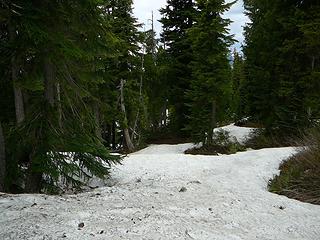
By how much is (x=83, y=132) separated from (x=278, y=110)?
12.4 metres

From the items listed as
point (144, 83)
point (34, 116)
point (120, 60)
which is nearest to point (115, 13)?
point (120, 60)

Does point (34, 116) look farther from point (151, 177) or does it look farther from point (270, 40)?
point (270, 40)

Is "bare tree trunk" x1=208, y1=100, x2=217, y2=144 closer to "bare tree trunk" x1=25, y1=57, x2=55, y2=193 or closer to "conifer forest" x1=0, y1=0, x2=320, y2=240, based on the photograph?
"conifer forest" x1=0, y1=0, x2=320, y2=240

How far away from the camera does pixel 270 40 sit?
62.1 feet

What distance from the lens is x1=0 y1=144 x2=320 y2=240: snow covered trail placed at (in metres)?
4.32

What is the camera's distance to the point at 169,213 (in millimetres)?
5328

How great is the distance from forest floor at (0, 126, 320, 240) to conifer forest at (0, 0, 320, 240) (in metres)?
1.00

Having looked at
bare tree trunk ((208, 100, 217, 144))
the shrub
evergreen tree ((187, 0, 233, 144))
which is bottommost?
the shrub

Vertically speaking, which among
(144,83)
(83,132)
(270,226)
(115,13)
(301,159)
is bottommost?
(270,226)

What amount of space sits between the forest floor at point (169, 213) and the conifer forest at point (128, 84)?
3.29 ft

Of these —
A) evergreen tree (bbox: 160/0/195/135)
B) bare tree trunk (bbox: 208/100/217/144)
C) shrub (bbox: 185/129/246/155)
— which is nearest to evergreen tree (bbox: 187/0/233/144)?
bare tree trunk (bbox: 208/100/217/144)

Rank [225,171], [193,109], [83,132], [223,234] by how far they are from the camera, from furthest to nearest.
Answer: [193,109] → [225,171] → [83,132] → [223,234]

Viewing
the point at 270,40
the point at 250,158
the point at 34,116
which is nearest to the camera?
the point at 34,116

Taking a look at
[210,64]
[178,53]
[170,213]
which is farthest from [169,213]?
[178,53]
